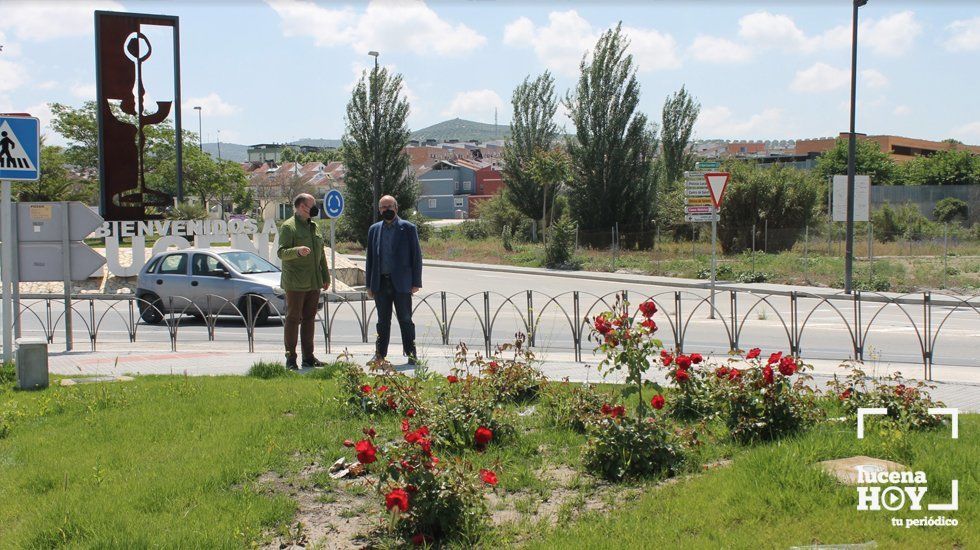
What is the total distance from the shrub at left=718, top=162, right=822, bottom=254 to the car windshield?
24.1 metres

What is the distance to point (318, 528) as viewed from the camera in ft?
15.6

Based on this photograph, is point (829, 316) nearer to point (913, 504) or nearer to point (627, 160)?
Result: point (913, 504)

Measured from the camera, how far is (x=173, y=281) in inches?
695

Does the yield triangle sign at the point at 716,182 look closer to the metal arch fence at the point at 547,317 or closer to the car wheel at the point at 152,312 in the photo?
the metal arch fence at the point at 547,317

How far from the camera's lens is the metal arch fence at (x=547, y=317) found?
11930 mm

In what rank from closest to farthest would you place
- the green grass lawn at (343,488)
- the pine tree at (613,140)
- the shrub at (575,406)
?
1. the green grass lawn at (343,488)
2. the shrub at (575,406)
3. the pine tree at (613,140)

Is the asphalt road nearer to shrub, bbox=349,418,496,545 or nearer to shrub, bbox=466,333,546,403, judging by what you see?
shrub, bbox=466,333,546,403

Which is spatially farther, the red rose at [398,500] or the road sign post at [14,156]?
the road sign post at [14,156]

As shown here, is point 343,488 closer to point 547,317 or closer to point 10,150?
point 10,150

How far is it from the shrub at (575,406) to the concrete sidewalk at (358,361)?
5.38ft

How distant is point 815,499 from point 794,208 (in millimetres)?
35336

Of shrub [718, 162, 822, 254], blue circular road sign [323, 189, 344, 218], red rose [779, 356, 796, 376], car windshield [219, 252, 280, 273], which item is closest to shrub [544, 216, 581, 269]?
shrub [718, 162, 822, 254]

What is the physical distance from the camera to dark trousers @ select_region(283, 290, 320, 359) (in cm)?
983

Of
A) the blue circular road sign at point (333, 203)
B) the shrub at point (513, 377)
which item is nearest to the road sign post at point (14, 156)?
the shrub at point (513, 377)
